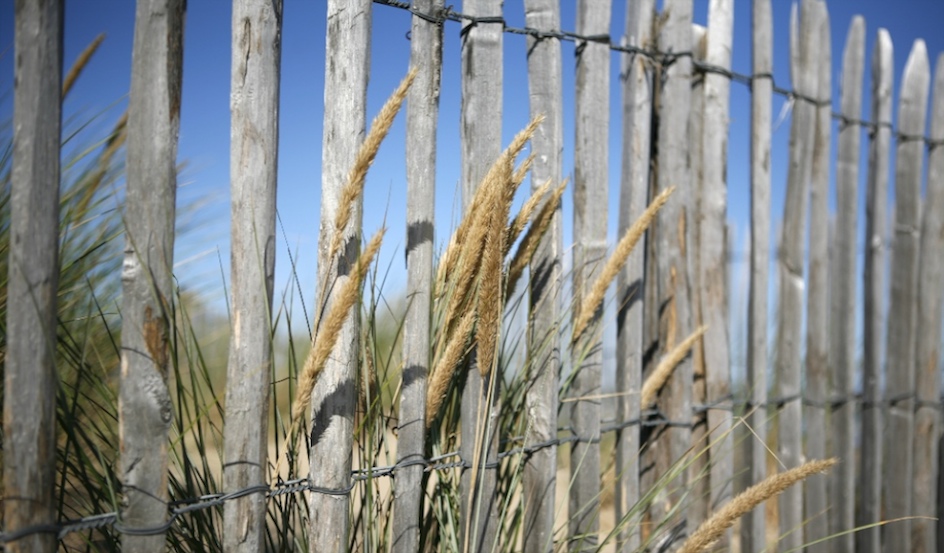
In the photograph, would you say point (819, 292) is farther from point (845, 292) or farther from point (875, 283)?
point (875, 283)

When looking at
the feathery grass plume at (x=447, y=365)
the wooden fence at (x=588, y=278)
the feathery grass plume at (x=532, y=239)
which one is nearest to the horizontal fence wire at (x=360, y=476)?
the wooden fence at (x=588, y=278)

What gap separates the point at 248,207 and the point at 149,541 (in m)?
0.62

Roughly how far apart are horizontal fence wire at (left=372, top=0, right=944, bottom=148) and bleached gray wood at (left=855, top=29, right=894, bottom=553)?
0.12m

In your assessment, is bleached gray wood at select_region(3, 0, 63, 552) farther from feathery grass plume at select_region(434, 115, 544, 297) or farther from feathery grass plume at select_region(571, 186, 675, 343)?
feathery grass plume at select_region(571, 186, 675, 343)

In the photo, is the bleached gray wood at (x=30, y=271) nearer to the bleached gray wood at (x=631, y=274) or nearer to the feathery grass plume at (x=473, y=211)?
the feathery grass plume at (x=473, y=211)

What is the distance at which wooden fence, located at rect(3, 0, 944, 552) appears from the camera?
1316mm

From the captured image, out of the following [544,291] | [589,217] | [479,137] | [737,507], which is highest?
[479,137]

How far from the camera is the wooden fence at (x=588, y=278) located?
1316 mm

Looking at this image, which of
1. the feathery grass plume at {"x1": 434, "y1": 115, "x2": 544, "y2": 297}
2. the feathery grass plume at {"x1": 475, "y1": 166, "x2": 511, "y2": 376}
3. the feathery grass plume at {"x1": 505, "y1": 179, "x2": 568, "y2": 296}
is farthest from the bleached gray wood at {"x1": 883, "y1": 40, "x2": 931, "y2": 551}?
the feathery grass plume at {"x1": 475, "y1": 166, "x2": 511, "y2": 376}

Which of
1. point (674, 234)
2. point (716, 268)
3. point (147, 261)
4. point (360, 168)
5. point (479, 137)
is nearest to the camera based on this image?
point (147, 261)

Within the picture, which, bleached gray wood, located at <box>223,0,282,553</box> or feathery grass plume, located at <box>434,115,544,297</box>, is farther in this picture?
feathery grass plume, located at <box>434,115,544,297</box>

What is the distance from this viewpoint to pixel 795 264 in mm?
3008

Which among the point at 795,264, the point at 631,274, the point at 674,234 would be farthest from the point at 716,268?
the point at 795,264

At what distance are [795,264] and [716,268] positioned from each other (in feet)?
1.78
